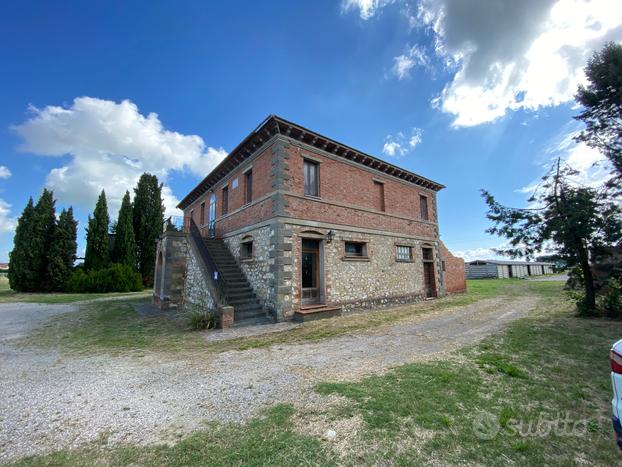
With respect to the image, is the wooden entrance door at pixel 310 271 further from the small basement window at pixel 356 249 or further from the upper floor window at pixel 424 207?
the upper floor window at pixel 424 207

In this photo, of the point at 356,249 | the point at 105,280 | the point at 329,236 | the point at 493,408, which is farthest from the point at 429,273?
the point at 105,280

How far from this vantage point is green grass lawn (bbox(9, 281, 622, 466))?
2.39 m

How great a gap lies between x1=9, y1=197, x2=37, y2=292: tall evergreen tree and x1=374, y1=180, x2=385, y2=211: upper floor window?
2616cm

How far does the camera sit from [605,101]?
8.30 meters

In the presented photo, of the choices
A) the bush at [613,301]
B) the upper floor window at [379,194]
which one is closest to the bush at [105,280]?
the upper floor window at [379,194]

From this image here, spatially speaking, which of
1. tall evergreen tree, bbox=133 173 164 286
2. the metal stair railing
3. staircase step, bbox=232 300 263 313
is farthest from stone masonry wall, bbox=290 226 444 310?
tall evergreen tree, bbox=133 173 164 286

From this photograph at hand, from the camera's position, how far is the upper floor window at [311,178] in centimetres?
1045

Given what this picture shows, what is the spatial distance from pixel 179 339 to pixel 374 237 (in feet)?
28.2

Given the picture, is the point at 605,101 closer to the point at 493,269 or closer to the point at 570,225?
the point at 570,225

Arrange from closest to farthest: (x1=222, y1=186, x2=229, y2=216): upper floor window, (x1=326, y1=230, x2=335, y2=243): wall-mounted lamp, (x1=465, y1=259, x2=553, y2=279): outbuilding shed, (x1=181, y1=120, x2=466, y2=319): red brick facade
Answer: (x1=181, y1=120, x2=466, y2=319): red brick facade < (x1=326, y1=230, x2=335, y2=243): wall-mounted lamp < (x1=222, y1=186, x2=229, y2=216): upper floor window < (x1=465, y1=259, x2=553, y2=279): outbuilding shed

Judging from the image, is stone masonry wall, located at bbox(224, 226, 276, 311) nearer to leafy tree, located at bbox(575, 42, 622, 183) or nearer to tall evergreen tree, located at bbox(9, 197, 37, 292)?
leafy tree, located at bbox(575, 42, 622, 183)

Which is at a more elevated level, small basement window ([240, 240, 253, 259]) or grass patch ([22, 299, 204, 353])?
small basement window ([240, 240, 253, 259])

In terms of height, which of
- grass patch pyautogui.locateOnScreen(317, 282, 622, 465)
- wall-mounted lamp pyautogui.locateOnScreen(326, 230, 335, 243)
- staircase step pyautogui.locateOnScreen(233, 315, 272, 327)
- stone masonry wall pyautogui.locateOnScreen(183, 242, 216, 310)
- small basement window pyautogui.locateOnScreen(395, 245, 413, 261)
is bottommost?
grass patch pyautogui.locateOnScreen(317, 282, 622, 465)

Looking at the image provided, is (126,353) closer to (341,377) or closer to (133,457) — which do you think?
(133,457)
